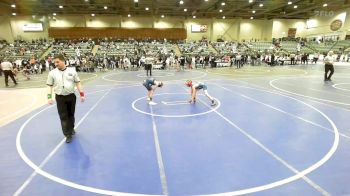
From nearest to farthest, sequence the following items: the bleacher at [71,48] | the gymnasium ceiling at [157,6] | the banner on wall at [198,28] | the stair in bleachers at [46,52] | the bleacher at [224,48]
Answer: the bleacher at [71,48]
the stair in bleachers at [46,52]
the gymnasium ceiling at [157,6]
the bleacher at [224,48]
the banner on wall at [198,28]

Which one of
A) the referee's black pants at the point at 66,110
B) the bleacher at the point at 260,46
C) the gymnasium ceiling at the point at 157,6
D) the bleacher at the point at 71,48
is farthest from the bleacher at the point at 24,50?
the bleacher at the point at 260,46

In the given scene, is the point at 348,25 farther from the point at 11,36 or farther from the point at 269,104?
the point at 11,36

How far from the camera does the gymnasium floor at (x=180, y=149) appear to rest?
13.0 ft

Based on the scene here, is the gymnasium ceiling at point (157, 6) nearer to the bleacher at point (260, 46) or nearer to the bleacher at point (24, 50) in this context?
the bleacher at point (24, 50)

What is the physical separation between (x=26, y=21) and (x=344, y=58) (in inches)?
1919

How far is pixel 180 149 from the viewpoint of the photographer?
5.31 meters

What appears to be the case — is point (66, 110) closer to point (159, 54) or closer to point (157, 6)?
point (159, 54)

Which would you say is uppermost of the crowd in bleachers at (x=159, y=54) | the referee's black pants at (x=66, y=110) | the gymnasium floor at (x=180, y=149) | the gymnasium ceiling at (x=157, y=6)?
the gymnasium ceiling at (x=157, y=6)

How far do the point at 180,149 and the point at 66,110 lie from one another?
9.48 ft

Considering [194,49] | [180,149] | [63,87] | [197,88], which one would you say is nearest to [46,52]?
[194,49]

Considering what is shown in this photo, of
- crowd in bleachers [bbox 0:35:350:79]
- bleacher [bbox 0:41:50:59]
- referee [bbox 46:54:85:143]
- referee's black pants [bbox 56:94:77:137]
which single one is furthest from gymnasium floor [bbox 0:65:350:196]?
bleacher [bbox 0:41:50:59]

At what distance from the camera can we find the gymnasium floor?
397 cm

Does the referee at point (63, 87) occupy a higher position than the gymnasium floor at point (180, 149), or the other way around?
the referee at point (63, 87)

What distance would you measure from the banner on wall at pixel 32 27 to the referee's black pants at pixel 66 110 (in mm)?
40796
